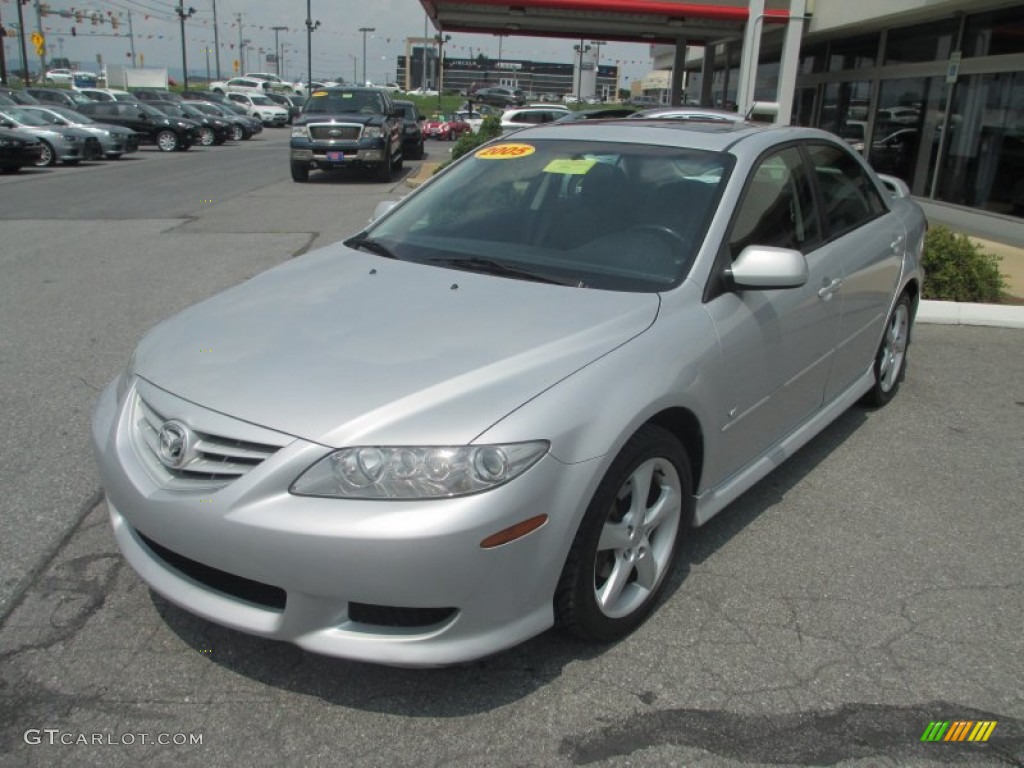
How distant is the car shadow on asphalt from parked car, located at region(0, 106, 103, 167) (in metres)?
22.3

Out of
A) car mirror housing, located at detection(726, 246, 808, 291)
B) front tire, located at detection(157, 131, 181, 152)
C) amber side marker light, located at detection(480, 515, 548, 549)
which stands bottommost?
front tire, located at detection(157, 131, 181, 152)

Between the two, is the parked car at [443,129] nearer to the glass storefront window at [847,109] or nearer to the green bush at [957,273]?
the glass storefront window at [847,109]

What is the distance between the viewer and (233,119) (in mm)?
37250

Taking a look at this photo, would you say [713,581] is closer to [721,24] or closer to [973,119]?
[973,119]

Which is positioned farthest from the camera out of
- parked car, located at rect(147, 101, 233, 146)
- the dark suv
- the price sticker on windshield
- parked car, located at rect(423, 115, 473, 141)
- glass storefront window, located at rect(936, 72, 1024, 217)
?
parked car, located at rect(423, 115, 473, 141)

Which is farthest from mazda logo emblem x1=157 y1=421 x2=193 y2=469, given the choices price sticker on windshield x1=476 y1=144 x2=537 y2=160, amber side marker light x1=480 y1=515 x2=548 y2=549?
price sticker on windshield x1=476 y1=144 x2=537 y2=160

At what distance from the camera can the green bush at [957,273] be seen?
8102mm

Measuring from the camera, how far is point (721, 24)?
16.6m

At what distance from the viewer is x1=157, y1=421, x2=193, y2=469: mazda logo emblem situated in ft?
8.63

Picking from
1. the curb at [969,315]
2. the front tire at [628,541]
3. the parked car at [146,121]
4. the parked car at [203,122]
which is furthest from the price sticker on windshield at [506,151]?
the parked car at [203,122]

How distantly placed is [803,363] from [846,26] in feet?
45.5

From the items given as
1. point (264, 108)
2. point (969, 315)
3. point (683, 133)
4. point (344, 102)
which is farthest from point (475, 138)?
point (264, 108)

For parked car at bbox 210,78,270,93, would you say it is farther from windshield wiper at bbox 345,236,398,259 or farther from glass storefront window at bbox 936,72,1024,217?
windshield wiper at bbox 345,236,398,259

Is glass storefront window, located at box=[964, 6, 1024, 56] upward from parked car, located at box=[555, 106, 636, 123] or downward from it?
upward
